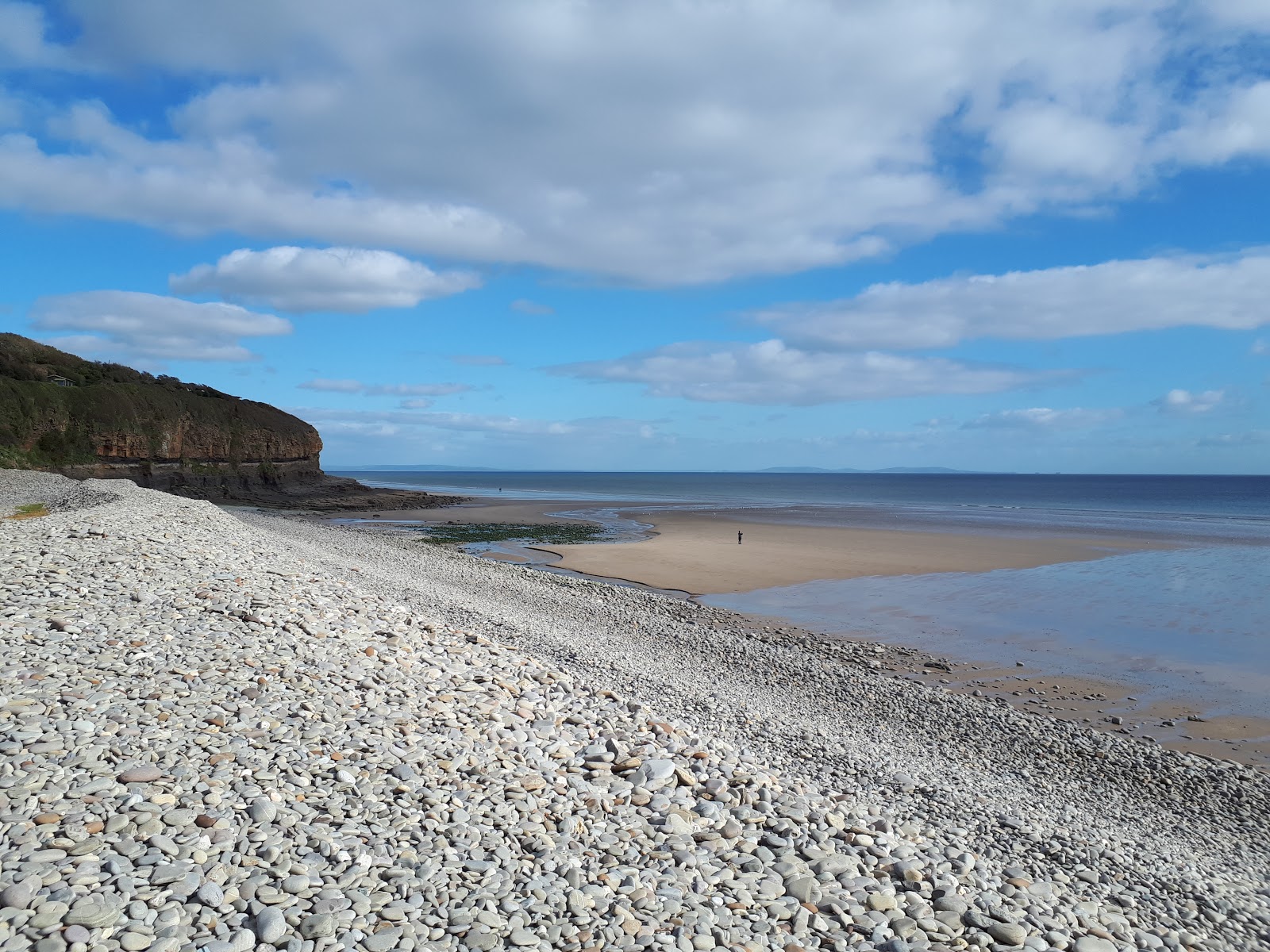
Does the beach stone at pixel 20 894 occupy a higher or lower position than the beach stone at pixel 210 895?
higher

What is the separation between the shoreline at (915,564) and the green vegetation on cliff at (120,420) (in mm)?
16436

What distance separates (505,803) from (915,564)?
23.9 meters

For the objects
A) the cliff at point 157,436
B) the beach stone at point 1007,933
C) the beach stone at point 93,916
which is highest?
the cliff at point 157,436

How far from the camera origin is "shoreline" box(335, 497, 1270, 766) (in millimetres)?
10531

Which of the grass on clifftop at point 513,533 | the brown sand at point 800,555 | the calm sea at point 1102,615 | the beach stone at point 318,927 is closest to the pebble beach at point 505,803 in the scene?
the beach stone at point 318,927

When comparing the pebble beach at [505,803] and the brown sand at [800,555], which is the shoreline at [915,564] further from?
the pebble beach at [505,803]

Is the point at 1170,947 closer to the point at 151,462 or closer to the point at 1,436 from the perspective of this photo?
the point at 1,436

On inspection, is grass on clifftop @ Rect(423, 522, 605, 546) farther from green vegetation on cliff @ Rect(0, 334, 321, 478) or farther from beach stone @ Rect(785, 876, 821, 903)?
beach stone @ Rect(785, 876, 821, 903)

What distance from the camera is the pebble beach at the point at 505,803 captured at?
4301mm

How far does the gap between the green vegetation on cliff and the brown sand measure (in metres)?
30.4

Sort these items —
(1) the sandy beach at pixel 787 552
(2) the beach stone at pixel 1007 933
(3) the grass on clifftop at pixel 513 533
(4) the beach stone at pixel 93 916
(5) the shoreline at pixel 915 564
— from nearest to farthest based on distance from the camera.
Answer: (4) the beach stone at pixel 93 916
(2) the beach stone at pixel 1007 933
(5) the shoreline at pixel 915 564
(1) the sandy beach at pixel 787 552
(3) the grass on clifftop at pixel 513 533

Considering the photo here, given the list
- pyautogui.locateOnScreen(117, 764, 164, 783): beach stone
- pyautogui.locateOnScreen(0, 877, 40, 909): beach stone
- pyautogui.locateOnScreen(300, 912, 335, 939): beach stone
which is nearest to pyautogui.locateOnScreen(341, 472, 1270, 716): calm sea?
pyautogui.locateOnScreen(300, 912, 335, 939): beach stone

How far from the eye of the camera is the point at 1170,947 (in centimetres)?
497

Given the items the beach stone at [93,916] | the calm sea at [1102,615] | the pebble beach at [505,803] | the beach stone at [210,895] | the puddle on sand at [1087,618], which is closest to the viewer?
the beach stone at [93,916]
